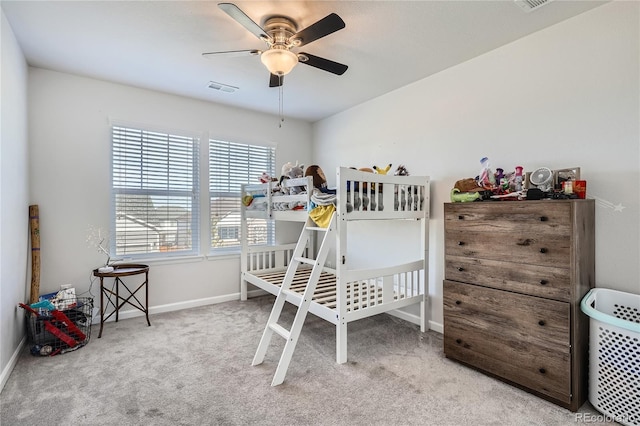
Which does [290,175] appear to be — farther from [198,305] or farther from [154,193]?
[198,305]

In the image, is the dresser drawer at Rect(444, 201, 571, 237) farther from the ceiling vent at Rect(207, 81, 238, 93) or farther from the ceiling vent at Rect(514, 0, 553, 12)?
the ceiling vent at Rect(207, 81, 238, 93)

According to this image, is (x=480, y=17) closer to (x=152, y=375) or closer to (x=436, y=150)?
(x=436, y=150)

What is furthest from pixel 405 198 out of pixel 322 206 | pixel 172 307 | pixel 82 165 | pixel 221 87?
pixel 82 165

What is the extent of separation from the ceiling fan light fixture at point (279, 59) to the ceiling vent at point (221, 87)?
138cm

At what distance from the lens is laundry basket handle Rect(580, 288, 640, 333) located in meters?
1.62

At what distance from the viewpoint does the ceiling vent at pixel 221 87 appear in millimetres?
3260

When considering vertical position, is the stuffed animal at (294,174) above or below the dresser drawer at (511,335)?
above

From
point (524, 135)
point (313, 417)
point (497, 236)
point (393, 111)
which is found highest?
point (393, 111)

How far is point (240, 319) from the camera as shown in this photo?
→ 132 inches

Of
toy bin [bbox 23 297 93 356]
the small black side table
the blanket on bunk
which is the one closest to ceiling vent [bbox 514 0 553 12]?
the blanket on bunk

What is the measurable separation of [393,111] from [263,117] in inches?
71.2

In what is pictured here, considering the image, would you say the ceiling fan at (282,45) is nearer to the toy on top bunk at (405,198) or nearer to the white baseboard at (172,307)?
the toy on top bunk at (405,198)

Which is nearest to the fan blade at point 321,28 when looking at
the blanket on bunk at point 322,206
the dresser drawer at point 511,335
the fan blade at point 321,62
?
the fan blade at point 321,62

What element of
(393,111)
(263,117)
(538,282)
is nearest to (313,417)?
(538,282)
